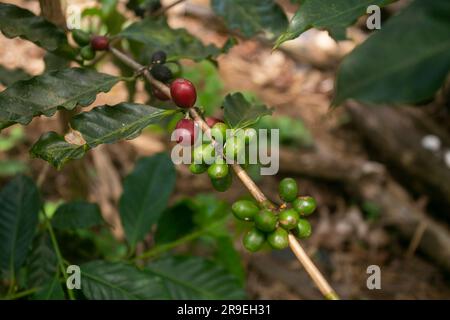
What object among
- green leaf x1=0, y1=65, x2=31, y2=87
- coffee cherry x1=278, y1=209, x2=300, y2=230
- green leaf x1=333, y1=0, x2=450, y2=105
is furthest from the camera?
green leaf x1=0, y1=65, x2=31, y2=87

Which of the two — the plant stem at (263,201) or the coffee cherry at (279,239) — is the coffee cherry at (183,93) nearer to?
the plant stem at (263,201)

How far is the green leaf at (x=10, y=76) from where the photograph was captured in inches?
65.1

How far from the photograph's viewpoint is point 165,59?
53.9 inches

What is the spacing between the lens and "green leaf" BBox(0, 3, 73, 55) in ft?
4.18

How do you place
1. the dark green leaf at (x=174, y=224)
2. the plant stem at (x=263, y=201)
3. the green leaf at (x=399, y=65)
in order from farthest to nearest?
1. the dark green leaf at (x=174, y=224)
2. the plant stem at (x=263, y=201)
3. the green leaf at (x=399, y=65)

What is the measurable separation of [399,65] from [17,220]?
1.37m

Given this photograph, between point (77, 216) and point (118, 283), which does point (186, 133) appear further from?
point (77, 216)

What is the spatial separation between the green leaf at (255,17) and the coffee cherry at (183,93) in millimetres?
520

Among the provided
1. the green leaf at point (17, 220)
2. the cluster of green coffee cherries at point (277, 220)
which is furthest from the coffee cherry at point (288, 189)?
the green leaf at point (17, 220)

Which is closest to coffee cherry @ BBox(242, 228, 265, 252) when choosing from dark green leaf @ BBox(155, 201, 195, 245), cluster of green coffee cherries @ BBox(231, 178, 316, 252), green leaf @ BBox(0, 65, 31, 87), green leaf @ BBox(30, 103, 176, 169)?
cluster of green coffee cherries @ BBox(231, 178, 316, 252)

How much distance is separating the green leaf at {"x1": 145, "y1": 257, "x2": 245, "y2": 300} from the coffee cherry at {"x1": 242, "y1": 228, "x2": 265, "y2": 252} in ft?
2.17

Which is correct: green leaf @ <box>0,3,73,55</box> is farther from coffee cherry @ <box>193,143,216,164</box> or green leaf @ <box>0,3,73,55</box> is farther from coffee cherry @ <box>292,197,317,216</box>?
coffee cherry @ <box>292,197,317,216</box>

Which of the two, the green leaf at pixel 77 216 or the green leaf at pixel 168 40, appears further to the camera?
the green leaf at pixel 77 216

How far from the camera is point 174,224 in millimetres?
1845
